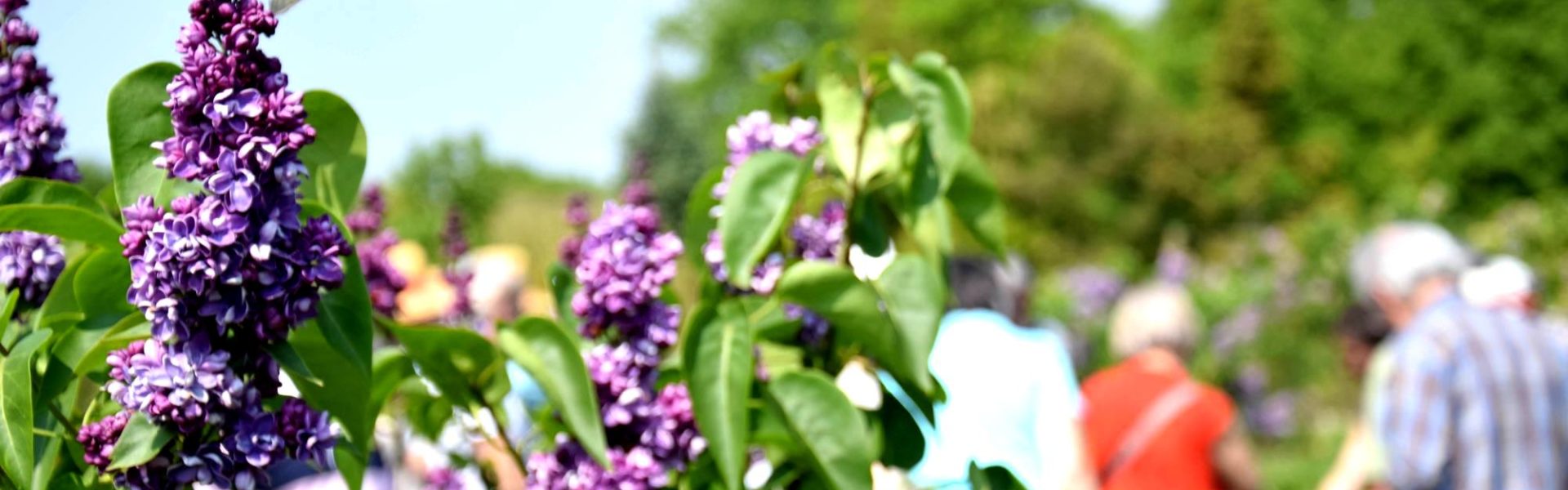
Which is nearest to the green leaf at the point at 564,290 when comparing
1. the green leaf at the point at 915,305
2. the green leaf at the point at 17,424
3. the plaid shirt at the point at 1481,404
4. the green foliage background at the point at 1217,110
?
the green leaf at the point at 915,305

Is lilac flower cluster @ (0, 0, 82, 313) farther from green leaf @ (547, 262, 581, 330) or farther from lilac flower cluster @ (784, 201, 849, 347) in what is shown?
lilac flower cluster @ (784, 201, 849, 347)

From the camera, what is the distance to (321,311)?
3.85ft

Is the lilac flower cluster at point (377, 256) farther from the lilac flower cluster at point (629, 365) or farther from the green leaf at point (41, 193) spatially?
the green leaf at point (41, 193)

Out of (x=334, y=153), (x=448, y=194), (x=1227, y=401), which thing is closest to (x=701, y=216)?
(x=334, y=153)

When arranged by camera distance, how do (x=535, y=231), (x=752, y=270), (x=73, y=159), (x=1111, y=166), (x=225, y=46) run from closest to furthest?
(x=225, y=46) → (x=73, y=159) → (x=752, y=270) → (x=535, y=231) → (x=1111, y=166)

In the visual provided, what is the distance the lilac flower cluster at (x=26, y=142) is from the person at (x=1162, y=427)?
164 inches

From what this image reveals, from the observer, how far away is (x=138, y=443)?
3.69 ft

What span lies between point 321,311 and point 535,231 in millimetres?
5820

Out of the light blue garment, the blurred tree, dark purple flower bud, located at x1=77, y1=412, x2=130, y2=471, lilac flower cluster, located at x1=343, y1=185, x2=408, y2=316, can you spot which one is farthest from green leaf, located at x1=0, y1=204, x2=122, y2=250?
the blurred tree

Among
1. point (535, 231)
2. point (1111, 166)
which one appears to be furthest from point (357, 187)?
point (1111, 166)

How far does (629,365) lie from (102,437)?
49 cm

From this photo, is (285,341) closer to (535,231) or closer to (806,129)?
(806,129)

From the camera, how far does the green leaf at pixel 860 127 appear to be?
1618 millimetres

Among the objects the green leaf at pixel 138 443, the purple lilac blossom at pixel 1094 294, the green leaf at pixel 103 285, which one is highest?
the green leaf at pixel 103 285
